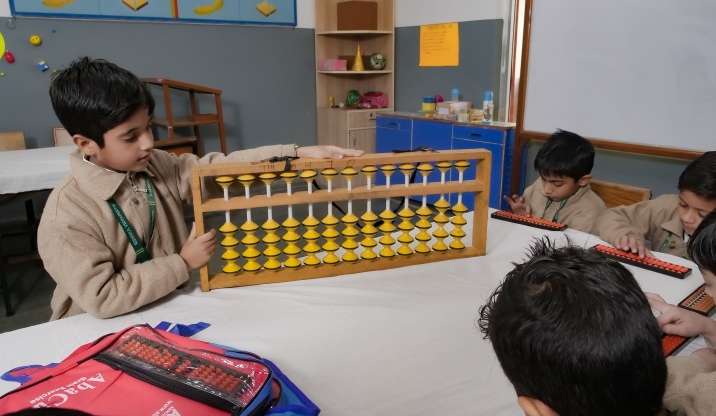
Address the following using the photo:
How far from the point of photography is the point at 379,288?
1562mm

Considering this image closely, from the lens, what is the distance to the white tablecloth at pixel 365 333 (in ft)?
3.50

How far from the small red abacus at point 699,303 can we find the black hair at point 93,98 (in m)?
1.67

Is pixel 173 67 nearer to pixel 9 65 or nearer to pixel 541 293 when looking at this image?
pixel 9 65

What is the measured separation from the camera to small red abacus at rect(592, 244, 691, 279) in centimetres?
163

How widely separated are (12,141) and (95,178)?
3607 millimetres

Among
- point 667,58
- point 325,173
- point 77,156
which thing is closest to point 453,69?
point 667,58

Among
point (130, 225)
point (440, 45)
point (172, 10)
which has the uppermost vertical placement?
point (172, 10)

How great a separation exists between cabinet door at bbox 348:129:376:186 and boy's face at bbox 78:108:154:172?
4.26 meters

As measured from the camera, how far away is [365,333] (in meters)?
1.30

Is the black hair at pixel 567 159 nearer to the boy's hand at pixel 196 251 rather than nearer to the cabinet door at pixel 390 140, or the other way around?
the boy's hand at pixel 196 251

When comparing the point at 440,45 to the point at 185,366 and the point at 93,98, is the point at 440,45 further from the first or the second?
the point at 185,366

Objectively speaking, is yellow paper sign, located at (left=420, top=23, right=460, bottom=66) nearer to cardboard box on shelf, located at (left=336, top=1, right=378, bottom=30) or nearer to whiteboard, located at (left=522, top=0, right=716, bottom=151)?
cardboard box on shelf, located at (left=336, top=1, right=378, bottom=30)

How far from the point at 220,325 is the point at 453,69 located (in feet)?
14.6

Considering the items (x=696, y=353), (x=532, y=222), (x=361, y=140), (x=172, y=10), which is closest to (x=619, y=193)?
(x=532, y=222)
